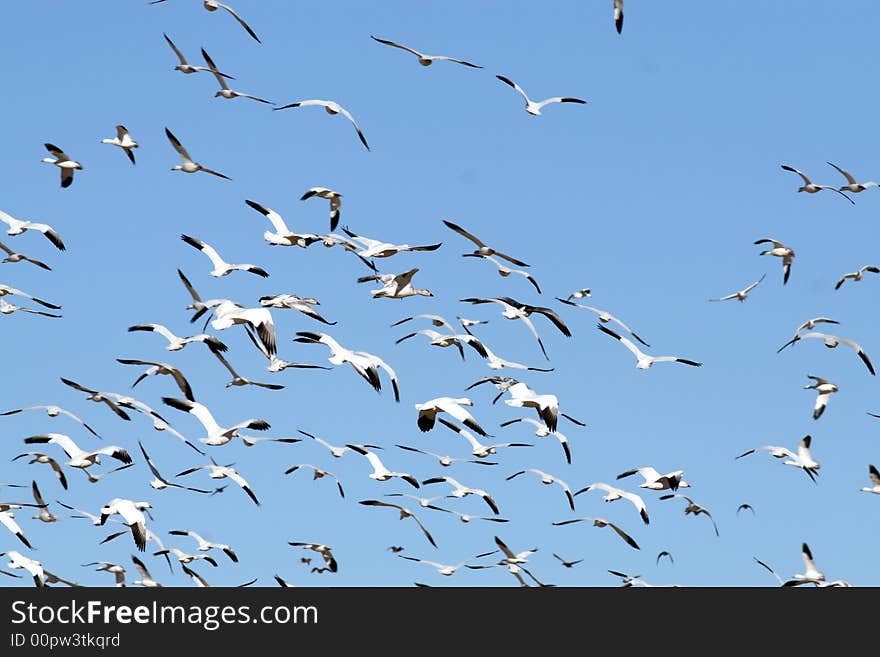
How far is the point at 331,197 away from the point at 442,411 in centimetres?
1193

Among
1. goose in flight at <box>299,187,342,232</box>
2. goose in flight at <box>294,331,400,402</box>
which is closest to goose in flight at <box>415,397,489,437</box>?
goose in flight at <box>294,331,400,402</box>

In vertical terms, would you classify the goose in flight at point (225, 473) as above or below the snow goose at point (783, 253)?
below

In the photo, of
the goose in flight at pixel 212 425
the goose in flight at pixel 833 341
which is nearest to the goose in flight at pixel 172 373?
the goose in flight at pixel 212 425

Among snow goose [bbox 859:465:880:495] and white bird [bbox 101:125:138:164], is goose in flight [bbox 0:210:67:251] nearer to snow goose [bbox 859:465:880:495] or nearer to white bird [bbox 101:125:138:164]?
white bird [bbox 101:125:138:164]

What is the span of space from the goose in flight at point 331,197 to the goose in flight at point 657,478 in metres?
11.7

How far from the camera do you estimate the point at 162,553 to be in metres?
53.7

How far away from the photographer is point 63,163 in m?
50.2

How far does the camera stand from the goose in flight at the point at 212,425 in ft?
145

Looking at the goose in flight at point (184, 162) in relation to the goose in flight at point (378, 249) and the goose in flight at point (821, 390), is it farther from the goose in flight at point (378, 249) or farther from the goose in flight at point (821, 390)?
the goose in flight at point (821, 390)

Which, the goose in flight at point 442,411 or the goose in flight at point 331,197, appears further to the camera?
the goose in flight at point 331,197

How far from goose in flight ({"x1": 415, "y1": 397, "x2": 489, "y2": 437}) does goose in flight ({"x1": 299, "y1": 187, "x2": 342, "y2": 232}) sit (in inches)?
429
